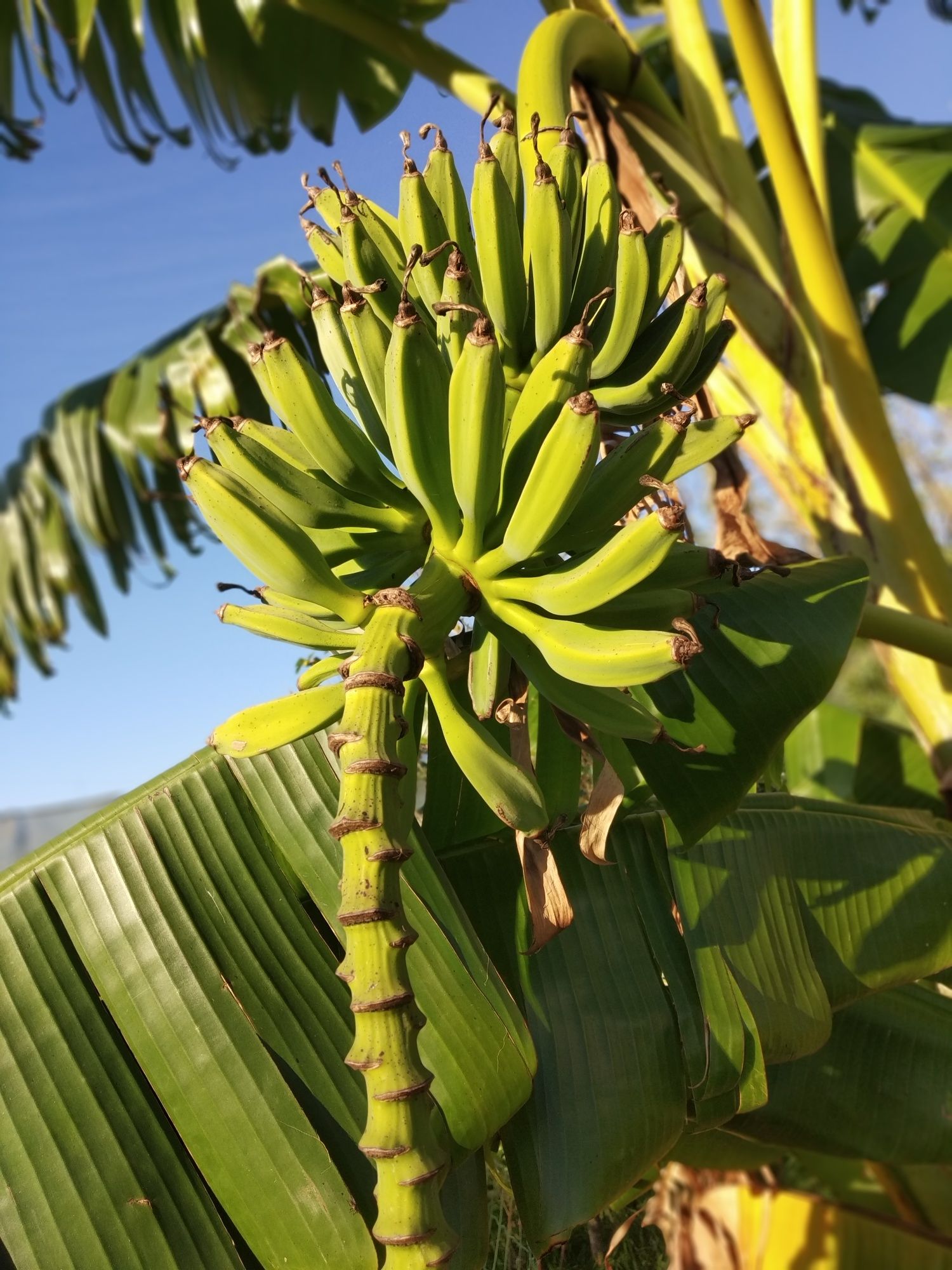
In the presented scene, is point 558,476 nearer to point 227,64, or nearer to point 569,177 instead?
point 569,177

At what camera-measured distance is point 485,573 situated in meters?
0.87

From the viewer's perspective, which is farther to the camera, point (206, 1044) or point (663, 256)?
point (663, 256)

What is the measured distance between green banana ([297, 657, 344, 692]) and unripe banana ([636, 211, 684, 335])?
535 millimetres

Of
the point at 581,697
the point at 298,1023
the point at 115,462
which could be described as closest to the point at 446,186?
the point at 581,697

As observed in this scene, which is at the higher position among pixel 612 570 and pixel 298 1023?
pixel 612 570

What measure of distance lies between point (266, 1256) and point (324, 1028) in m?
0.19

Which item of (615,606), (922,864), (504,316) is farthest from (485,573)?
(922,864)

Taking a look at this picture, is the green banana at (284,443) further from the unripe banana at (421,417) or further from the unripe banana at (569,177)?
the unripe banana at (569,177)

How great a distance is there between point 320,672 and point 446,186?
59 centimetres

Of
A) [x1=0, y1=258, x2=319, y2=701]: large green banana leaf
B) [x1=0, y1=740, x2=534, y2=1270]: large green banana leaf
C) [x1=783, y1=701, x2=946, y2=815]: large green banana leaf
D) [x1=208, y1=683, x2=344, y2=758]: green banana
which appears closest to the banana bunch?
[x1=208, y1=683, x2=344, y2=758]: green banana

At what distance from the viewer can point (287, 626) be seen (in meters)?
0.89

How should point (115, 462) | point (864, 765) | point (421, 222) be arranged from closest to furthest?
point (421, 222)
point (864, 765)
point (115, 462)

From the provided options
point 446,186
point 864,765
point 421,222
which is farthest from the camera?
point 864,765

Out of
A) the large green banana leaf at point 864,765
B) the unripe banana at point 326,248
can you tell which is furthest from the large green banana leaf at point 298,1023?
the large green banana leaf at point 864,765
